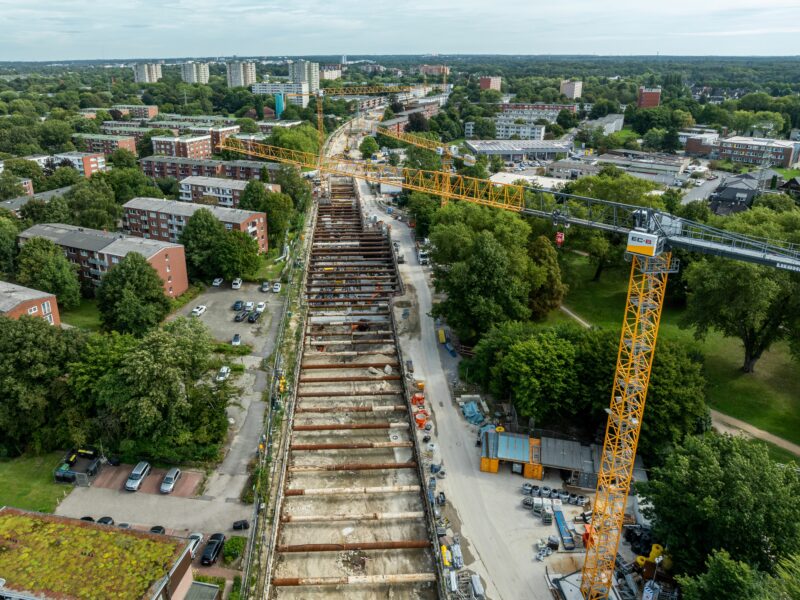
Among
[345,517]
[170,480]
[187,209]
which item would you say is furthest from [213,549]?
[187,209]

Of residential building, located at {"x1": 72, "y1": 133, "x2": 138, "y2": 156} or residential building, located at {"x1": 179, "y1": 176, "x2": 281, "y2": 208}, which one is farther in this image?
residential building, located at {"x1": 72, "y1": 133, "x2": 138, "y2": 156}

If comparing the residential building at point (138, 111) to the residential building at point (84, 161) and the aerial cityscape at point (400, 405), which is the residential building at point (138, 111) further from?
the aerial cityscape at point (400, 405)

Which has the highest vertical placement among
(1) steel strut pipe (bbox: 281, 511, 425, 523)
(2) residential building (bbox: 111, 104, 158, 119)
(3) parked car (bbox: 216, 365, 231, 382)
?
(2) residential building (bbox: 111, 104, 158, 119)

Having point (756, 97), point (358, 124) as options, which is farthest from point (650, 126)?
point (358, 124)

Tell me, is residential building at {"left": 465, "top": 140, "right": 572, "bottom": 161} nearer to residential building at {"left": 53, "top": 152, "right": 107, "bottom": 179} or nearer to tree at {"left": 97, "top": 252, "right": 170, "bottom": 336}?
residential building at {"left": 53, "top": 152, "right": 107, "bottom": 179}

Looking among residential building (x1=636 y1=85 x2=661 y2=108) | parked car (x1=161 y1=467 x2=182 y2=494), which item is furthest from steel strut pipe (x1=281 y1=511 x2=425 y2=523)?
residential building (x1=636 y1=85 x2=661 y2=108)

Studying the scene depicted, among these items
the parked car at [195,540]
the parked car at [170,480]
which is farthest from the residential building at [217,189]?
the parked car at [195,540]
